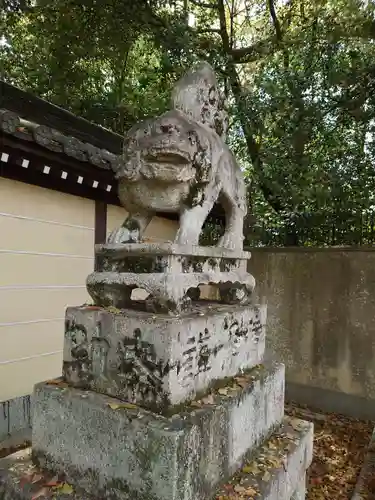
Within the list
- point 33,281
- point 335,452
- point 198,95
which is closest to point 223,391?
point 198,95

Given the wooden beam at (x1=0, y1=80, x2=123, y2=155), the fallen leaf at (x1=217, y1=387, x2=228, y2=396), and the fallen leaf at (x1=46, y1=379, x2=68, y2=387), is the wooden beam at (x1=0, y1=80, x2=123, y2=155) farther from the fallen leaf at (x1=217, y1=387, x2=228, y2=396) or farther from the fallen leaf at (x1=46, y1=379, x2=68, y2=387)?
the fallen leaf at (x1=217, y1=387, x2=228, y2=396)

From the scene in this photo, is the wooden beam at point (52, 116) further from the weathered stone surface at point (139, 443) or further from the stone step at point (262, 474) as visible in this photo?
the stone step at point (262, 474)

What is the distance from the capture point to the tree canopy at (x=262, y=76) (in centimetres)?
656

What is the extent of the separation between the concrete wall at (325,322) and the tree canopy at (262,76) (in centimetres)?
79

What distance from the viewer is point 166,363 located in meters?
1.74

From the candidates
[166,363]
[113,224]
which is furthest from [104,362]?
[113,224]

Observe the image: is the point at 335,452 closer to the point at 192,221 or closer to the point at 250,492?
the point at 250,492

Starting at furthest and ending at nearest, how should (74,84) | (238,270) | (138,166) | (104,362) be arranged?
(74,84) < (238,270) < (138,166) < (104,362)

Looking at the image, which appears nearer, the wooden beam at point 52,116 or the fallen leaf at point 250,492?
the fallen leaf at point 250,492

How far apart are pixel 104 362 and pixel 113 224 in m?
3.84

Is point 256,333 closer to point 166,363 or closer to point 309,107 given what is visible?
point 166,363

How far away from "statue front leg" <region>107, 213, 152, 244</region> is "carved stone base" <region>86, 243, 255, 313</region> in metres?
0.09

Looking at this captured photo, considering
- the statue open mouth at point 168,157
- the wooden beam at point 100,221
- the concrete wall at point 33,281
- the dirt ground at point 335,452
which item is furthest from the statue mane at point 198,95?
the dirt ground at point 335,452

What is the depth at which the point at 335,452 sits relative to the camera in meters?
4.76
